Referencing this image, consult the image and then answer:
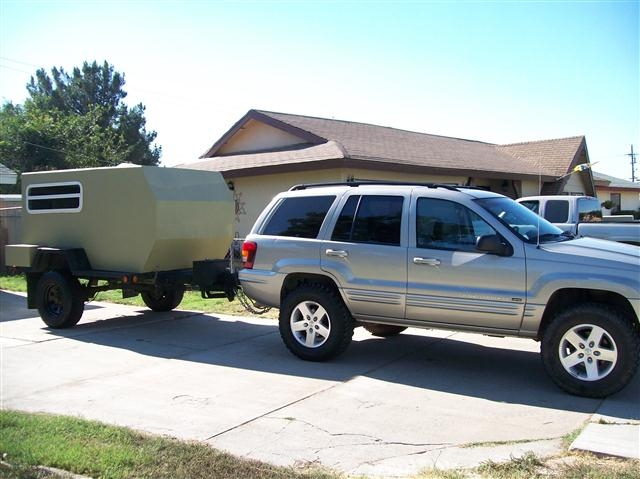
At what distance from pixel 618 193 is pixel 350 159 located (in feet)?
88.7

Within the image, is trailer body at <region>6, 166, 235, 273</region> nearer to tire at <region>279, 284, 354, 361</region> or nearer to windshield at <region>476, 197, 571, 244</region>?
tire at <region>279, 284, 354, 361</region>

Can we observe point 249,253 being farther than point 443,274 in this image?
Yes

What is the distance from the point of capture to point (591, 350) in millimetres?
5816

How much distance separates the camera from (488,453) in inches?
178

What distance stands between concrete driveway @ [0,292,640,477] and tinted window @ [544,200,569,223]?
4.31 m

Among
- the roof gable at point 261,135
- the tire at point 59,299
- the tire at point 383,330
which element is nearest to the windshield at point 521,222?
the tire at point 383,330

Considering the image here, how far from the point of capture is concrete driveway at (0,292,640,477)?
4.72 metres

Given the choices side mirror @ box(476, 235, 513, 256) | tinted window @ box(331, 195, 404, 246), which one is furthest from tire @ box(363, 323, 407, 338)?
side mirror @ box(476, 235, 513, 256)

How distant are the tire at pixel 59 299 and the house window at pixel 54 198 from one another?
107 cm

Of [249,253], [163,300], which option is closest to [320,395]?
[249,253]

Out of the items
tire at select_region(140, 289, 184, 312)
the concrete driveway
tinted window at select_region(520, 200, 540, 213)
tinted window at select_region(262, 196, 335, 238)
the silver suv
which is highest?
tinted window at select_region(520, 200, 540, 213)

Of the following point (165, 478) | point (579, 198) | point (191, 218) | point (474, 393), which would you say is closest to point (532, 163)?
point (579, 198)

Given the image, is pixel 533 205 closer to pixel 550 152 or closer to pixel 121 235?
pixel 121 235

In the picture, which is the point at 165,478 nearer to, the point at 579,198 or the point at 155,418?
the point at 155,418
